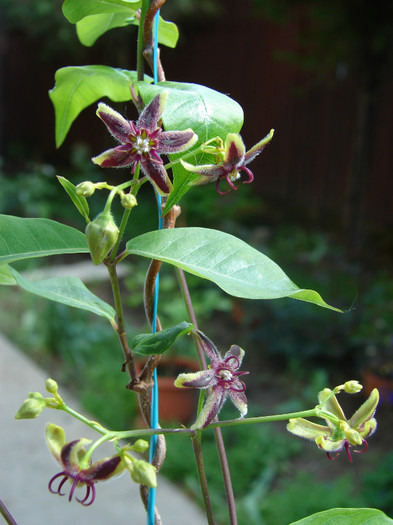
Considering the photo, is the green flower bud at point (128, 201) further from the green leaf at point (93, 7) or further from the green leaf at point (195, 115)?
the green leaf at point (93, 7)

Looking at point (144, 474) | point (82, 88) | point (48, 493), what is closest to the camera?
point (144, 474)

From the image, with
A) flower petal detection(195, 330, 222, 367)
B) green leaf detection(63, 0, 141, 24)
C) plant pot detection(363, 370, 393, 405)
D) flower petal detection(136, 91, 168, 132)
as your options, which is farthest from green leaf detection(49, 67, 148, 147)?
plant pot detection(363, 370, 393, 405)

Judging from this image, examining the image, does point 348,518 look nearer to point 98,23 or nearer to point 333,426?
point 333,426

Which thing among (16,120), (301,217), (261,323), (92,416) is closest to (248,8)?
(301,217)

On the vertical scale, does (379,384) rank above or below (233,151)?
below

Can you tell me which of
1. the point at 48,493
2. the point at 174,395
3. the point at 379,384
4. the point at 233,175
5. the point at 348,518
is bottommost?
the point at 379,384

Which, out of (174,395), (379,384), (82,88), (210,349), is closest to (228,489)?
(210,349)

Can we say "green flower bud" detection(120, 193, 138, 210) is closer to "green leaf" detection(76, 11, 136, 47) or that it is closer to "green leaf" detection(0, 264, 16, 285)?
"green leaf" detection(0, 264, 16, 285)
